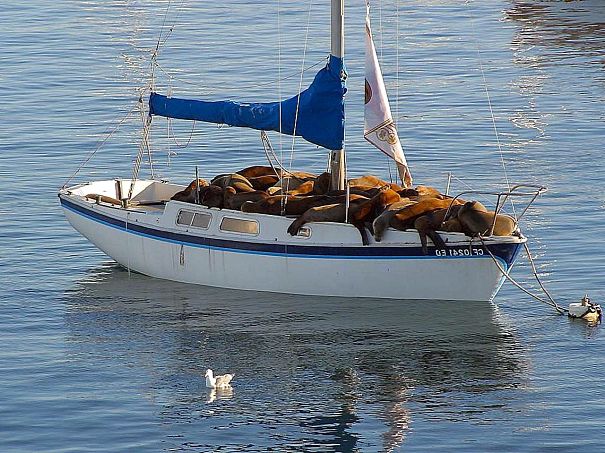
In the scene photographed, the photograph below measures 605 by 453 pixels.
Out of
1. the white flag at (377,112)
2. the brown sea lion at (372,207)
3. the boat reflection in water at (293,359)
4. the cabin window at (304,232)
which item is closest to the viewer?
the boat reflection in water at (293,359)

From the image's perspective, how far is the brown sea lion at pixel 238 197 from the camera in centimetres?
4125

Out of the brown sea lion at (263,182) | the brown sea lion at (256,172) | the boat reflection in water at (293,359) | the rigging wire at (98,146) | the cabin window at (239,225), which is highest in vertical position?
the brown sea lion at (256,172)

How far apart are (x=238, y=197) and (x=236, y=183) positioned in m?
0.99

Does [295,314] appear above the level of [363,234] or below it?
below

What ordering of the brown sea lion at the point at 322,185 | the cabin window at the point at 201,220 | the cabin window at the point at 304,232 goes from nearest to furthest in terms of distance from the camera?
the cabin window at the point at 304,232 < the cabin window at the point at 201,220 < the brown sea lion at the point at 322,185

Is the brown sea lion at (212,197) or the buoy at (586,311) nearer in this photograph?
the buoy at (586,311)

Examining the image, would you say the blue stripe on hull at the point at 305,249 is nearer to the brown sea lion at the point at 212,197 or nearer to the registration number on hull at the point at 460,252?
the registration number on hull at the point at 460,252

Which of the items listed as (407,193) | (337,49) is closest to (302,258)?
(407,193)

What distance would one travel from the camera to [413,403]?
33688mm

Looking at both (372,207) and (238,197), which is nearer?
(372,207)

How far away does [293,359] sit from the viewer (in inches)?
1441

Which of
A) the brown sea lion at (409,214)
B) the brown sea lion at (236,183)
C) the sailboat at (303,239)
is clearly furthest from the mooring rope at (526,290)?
the brown sea lion at (236,183)

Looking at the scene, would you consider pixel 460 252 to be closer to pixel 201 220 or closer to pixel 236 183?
pixel 236 183

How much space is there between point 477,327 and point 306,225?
5.00 m
